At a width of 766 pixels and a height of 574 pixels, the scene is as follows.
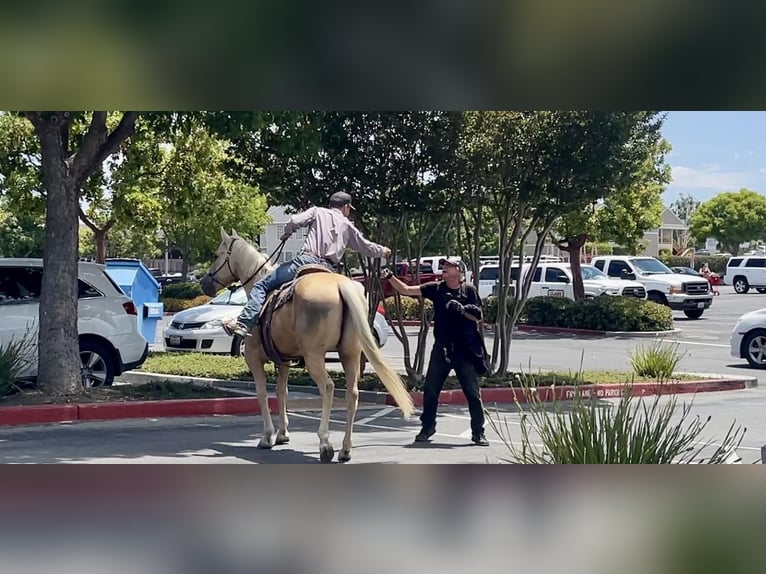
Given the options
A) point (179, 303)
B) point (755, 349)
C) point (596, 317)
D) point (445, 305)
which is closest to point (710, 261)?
point (179, 303)

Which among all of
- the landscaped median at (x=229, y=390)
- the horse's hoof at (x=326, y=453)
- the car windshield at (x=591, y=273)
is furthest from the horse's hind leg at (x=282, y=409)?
the car windshield at (x=591, y=273)

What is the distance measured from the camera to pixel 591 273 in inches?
A: 1419

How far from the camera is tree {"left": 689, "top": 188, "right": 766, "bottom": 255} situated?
83.5m

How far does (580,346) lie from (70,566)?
781 inches

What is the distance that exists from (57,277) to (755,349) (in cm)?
1313

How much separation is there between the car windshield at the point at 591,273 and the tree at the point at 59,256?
974 inches

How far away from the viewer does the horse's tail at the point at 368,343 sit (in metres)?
9.73

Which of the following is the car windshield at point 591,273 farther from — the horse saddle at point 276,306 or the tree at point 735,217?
the tree at point 735,217
